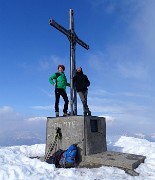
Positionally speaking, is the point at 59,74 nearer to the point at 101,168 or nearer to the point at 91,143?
the point at 91,143

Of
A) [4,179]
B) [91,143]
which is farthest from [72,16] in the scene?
[4,179]

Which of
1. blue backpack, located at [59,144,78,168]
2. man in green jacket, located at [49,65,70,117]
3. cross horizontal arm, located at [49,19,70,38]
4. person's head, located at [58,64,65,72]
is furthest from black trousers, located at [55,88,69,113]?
cross horizontal arm, located at [49,19,70,38]

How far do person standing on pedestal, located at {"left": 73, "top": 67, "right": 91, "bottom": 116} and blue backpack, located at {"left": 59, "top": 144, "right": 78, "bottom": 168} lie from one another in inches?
92.8

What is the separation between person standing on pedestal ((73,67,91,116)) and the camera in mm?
12129

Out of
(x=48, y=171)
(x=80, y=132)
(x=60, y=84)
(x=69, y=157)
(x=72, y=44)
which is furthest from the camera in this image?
(x=72, y=44)

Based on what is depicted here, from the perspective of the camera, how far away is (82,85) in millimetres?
12125

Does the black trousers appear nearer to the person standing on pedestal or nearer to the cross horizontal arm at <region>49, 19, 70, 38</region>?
the person standing on pedestal

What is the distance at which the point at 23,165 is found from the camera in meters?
8.80

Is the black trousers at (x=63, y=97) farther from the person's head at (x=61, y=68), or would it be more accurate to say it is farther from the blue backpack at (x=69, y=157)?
the blue backpack at (x=69, y=157)

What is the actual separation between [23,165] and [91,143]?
11.4 feet

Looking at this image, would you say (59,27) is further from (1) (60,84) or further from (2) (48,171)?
(2) (48,171)

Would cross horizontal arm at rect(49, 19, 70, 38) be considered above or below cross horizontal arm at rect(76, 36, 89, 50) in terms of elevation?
above

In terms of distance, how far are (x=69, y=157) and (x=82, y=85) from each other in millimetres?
3524

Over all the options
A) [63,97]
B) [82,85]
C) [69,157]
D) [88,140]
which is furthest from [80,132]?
[82,85]
